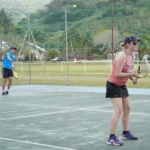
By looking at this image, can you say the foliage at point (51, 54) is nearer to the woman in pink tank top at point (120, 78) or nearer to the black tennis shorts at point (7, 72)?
the black tennis shorts at point (7, 72)

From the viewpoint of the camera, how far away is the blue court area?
7.10 meters

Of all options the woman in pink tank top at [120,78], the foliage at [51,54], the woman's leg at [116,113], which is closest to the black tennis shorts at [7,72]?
the woman in pink tank top at [120,78]

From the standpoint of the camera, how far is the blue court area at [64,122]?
23.3 ft

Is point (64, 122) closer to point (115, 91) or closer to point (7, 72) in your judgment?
point (115, 91)

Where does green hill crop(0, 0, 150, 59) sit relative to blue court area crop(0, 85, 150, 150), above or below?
above

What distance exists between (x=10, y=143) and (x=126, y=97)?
79.2 inches

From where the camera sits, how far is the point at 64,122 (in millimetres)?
9281

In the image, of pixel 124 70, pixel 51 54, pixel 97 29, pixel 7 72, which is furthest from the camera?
pixel 97 29

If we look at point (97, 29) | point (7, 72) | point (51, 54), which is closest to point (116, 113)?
point (7, 72)

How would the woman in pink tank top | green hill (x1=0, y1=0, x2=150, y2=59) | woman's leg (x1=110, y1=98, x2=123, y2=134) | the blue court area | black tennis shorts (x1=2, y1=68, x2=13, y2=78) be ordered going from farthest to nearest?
green hill (x1=0, y1=0, x2=150, y2=59) → black tennis shorts (x1=2, y1=68, x2=13, y2=78) → the blue court area → woman's leg (x1=110, y1=98, x2=123, y2=134) → the woman in pink tank top

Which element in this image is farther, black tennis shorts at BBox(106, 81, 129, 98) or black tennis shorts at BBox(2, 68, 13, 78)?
black tennis shorts at BBox(2, 68, 13, 78)

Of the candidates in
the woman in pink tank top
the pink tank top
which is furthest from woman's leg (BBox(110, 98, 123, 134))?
the pink tank top

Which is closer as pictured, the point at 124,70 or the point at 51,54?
the point at 124,70

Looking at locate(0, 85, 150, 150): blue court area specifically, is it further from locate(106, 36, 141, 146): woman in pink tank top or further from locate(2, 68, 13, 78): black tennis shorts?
locate(2, 68, 13, 78): black tennis shorts
